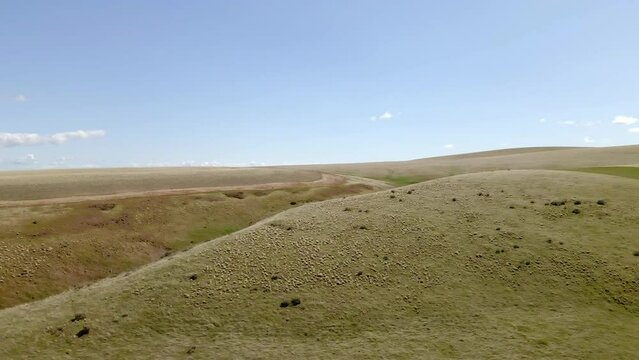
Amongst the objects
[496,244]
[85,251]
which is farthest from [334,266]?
[85,251]

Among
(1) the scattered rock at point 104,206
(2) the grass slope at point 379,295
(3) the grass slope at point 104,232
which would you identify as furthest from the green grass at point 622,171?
(1) the scattered rock at point 104,206

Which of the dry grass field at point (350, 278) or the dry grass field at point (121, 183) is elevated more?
the dry grass field at point (121, 183)

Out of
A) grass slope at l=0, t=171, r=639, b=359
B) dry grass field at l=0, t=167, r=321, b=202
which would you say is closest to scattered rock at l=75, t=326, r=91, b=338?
grass slope at l=0, t=171, r=639, b=359

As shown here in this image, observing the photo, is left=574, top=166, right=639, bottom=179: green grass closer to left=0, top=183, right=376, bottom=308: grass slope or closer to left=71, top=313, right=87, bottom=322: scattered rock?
left=0, top=183, right=376, bottom=308: grass slope

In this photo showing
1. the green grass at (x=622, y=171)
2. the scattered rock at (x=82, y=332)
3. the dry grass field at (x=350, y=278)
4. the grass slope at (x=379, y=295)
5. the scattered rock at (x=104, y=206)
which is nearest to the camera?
the grass slope at (x=379, y=295)

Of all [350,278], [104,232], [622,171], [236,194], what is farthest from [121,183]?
[622,171]

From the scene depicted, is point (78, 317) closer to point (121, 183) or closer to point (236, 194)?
point (236, 194)

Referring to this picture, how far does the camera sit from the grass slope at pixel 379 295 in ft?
100

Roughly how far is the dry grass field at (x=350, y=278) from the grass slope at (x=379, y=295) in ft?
0.48

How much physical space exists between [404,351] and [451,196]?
1332 inches

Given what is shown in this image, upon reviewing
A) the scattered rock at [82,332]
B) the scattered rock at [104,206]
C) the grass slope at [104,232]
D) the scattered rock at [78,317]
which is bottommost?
the scattered rock at [82,332]

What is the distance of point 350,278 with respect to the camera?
129 ft

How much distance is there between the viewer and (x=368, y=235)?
47219mm

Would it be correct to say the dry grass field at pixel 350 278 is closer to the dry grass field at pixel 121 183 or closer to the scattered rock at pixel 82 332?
the scattered rock at pixel 82 332
